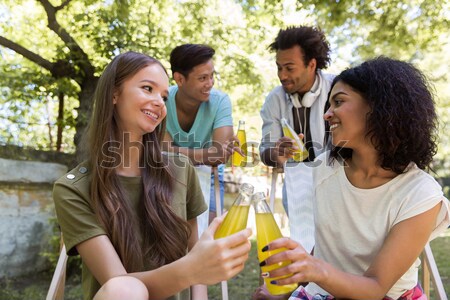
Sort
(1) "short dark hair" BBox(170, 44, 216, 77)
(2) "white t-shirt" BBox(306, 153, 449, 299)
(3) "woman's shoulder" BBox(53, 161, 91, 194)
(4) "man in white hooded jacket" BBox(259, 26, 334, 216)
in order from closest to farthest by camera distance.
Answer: (2) "white t-shirt" BBox(306, 153, 449, 299)
(3) "woman's shoulder" BBox(53, 161, 91, 194)
(4) "man in white hooded jacket" BBox(259, 26, 334, 216)
(1) "short dark hair" BBox(170, 44, 216, 77)

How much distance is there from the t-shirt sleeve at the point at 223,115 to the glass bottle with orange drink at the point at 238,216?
193cm

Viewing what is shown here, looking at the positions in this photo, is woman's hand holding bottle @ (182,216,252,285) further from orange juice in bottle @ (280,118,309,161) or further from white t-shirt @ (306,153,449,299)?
orange juice in bottle @ (280,118,309,161)

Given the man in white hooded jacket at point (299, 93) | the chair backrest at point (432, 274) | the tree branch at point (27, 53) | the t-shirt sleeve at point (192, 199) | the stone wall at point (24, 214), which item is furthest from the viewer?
the tree branch at point (27, 53)

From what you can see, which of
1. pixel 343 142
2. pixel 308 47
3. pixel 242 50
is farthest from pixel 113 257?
pixel 242 50

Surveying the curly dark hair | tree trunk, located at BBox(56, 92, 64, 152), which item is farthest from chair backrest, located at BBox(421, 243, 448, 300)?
tree trunk, located at BBox(56, 92, 64, 152)

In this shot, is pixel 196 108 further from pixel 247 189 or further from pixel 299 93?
pixel 247 189

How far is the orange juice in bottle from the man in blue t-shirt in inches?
15.3

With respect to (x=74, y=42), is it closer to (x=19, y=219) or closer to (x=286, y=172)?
(x=19, y=219)

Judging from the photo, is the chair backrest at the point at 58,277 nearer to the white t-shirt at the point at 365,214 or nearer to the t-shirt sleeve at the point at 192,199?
the t-shirt sleeve at the point at 192,199

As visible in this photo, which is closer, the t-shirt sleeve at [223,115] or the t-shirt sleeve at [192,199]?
the t-shirt sleeve at [192,199]

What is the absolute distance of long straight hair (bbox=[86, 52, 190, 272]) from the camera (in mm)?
1484

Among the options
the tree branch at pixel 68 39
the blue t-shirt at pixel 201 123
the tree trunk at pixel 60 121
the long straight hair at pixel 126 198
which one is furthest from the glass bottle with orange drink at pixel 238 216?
the tree trunk at pixel 60 121

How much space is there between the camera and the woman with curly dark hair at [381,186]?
1.33 meters

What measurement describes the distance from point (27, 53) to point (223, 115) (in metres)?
2.00
